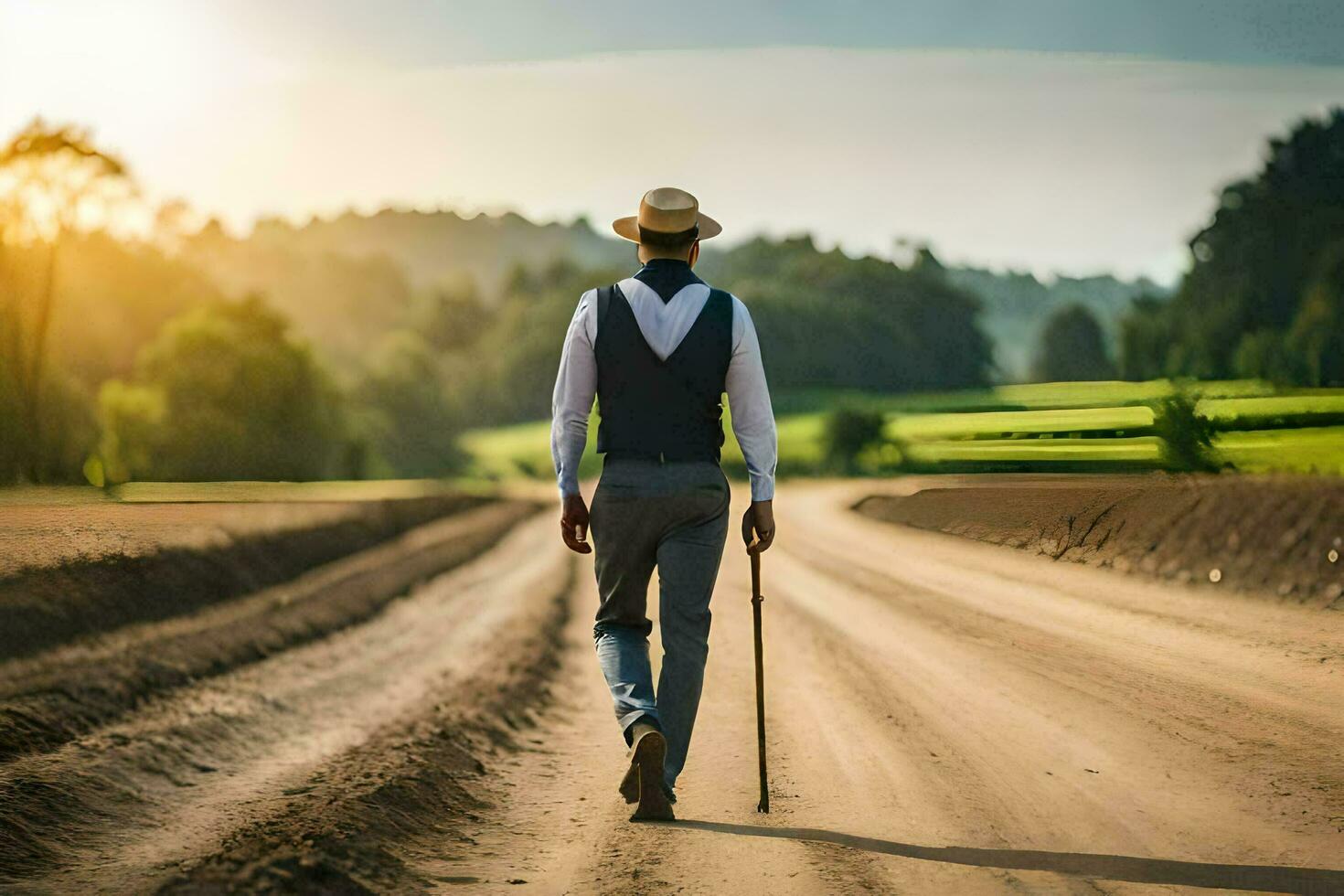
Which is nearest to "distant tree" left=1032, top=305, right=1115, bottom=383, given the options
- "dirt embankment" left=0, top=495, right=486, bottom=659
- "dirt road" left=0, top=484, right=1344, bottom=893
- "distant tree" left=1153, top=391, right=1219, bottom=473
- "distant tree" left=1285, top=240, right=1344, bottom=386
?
"distant tree" left=1153, top=391, right=1219, bottom=473

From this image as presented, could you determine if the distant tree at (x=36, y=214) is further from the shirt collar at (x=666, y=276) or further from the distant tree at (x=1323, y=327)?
the distant tree at (x=1323, y=327)

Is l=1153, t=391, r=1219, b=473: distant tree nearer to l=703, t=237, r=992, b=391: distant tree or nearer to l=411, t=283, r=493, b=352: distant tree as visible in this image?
l=703, t=237, r=992, b=391: distant tree

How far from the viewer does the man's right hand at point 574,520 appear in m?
4.53

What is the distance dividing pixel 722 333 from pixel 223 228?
20.3m

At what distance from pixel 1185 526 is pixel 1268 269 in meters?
1.56

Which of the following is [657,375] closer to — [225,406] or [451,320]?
[225,406]

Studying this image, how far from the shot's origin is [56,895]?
3891 mm

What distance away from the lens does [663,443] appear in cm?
449

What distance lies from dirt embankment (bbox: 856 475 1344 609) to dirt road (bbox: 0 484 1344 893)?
0.41 feet

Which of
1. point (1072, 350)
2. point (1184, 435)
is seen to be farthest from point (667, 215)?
point (1072, 350)

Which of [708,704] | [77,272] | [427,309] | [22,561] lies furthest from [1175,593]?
[427,309]

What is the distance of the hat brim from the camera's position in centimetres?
471

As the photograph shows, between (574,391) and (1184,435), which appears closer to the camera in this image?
(574,391)

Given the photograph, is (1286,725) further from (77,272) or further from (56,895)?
(77,272)
